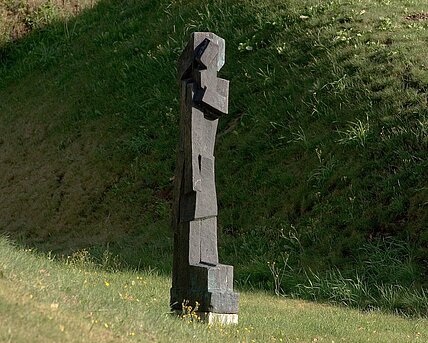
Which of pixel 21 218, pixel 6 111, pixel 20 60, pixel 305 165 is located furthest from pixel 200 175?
pixel 20 60

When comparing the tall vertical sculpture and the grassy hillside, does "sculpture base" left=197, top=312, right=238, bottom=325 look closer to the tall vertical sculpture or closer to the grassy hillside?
the tall vertical sculpture

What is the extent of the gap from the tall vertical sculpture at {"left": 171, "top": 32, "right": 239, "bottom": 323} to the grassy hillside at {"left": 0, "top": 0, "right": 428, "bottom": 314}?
9.53 ft

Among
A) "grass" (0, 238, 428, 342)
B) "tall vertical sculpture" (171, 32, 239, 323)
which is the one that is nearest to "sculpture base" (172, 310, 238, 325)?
"tall vertical sculpture" (171, 32, 239, 323)

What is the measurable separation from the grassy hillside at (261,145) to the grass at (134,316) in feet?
3.85

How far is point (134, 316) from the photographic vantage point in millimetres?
6777

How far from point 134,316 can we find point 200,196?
184cm

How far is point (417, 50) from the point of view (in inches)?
611

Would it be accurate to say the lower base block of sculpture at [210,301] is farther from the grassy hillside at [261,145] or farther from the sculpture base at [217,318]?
the grassy hillside at [261,145]

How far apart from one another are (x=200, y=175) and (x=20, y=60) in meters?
15.5

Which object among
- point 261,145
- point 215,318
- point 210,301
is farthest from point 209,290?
point 261,145

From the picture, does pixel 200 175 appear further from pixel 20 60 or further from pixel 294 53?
pixel 20 60

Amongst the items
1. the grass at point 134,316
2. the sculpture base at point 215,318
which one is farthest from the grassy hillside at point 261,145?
the sculpture base at point 215,318

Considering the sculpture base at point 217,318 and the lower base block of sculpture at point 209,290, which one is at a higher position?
the lower base block of sculpture at point 209,290

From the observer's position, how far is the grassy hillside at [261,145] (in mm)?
12250
